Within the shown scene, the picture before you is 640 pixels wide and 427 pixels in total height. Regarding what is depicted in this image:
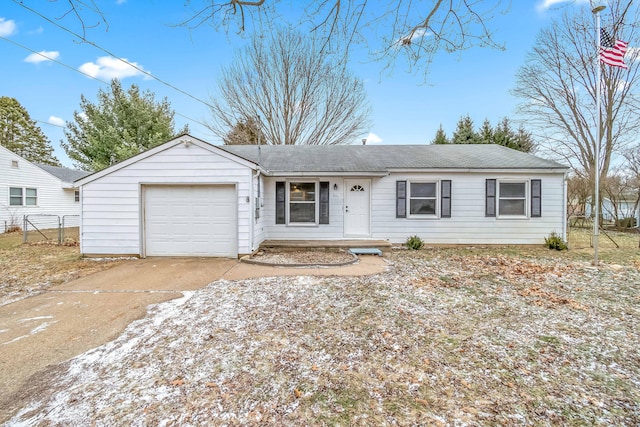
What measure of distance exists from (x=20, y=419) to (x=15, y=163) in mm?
18858

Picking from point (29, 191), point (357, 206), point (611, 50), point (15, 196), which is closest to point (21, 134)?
point (29, 191)

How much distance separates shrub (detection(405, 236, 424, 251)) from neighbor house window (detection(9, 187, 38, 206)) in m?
19.2

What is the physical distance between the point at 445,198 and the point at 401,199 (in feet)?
4.58

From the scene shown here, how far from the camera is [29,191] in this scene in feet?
51.2

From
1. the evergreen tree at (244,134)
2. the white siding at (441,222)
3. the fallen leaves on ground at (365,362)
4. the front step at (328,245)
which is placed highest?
the evergreen tree at (244,134)

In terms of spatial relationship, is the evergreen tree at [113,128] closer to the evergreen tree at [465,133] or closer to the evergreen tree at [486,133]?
the evergreen tree at [465,133]

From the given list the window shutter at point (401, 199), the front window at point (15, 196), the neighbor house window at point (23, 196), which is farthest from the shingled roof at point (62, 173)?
the window shutter at point (401, 199)

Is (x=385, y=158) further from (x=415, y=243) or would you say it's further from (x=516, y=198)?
(x=516, y=198)

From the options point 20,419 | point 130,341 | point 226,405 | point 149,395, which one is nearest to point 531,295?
point 226,405

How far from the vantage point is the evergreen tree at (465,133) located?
2291 centimetres

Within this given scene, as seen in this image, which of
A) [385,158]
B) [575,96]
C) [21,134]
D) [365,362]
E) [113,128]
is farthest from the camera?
[21,134]

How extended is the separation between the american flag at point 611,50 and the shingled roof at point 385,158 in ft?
10.2

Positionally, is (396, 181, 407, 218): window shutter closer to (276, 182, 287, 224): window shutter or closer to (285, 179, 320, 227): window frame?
(285, 179, 320, 227): window frame

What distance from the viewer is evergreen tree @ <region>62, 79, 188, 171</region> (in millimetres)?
17359
